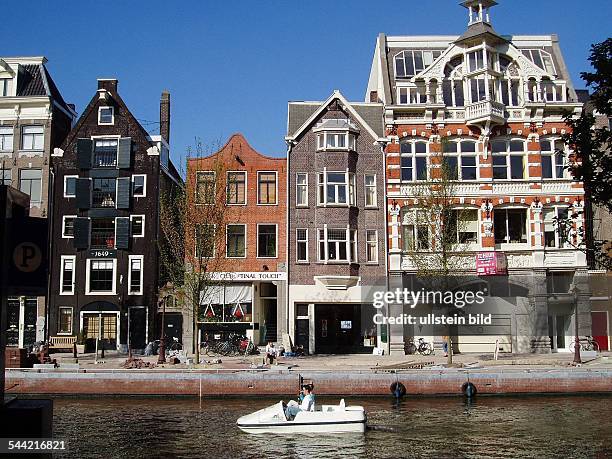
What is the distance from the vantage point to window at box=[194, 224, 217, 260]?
38688 mm

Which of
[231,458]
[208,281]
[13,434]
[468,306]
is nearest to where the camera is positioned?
[13,434]

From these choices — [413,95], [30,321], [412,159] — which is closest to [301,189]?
[412,159]

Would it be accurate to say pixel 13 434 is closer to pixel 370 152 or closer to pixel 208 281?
pixel 208 281

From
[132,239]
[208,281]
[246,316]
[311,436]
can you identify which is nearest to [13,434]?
[311,436]

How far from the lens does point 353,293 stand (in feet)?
→ 146

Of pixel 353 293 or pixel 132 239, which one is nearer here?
pixel 353 293

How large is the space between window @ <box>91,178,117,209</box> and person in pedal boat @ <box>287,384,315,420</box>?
2705 centimetres

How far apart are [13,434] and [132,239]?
108 feet

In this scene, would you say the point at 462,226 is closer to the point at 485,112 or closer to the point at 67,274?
the point at 485,112

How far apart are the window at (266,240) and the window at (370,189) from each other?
6803 millimetres

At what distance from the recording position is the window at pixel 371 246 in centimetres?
4512

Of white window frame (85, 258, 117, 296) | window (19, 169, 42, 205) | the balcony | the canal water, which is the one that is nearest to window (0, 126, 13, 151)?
window (19, 169, 42, 205)

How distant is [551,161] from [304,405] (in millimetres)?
28008

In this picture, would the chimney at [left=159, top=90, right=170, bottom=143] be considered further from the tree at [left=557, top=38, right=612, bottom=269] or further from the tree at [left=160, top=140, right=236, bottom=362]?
the tree at [left=557, top=38, right=612, bottom=269]
